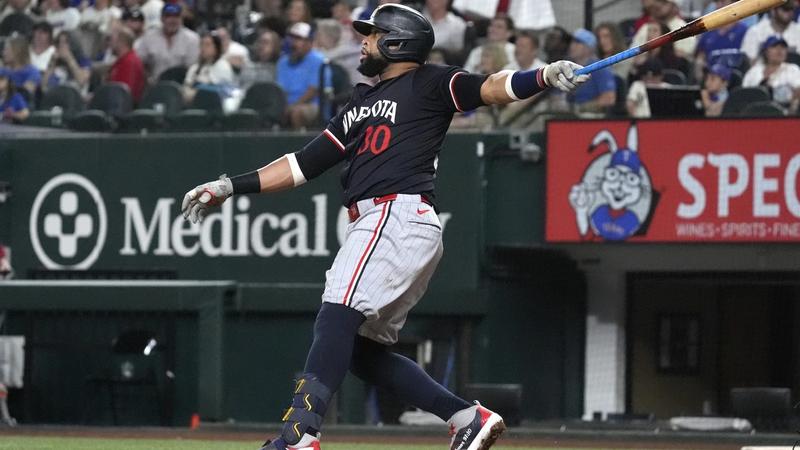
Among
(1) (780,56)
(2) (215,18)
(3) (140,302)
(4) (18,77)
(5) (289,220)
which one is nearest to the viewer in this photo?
(1) (780,56)

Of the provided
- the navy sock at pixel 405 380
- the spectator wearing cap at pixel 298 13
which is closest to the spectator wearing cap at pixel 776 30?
the spectator wearing cap at pixel 298 13

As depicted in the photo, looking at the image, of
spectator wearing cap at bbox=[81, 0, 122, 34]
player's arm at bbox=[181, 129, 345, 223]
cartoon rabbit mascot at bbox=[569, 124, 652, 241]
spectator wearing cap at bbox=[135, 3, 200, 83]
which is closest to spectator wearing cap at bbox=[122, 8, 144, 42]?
spectator wearing cap at bbox=[135, 3, 200, 83]

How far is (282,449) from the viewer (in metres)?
6.17

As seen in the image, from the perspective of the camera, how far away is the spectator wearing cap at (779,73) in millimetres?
13211

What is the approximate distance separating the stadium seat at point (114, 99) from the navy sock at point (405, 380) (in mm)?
9357

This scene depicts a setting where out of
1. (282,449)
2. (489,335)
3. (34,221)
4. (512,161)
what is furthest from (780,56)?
(282,449)

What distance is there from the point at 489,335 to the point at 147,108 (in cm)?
397

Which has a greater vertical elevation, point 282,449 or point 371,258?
point 371,258

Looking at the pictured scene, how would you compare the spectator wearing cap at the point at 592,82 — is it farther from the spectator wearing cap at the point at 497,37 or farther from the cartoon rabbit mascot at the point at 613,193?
the spectator wearing cap at the point at 497,37

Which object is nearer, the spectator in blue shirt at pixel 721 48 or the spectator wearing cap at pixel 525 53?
the spectator in blue shirt at pixel 721 48

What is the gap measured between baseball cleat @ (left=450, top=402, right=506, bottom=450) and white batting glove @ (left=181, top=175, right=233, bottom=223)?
132 cm

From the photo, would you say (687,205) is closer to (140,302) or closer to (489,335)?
(489,335)

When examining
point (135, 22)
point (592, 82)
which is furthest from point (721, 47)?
point (135, 22)

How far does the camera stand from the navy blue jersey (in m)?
6.54
